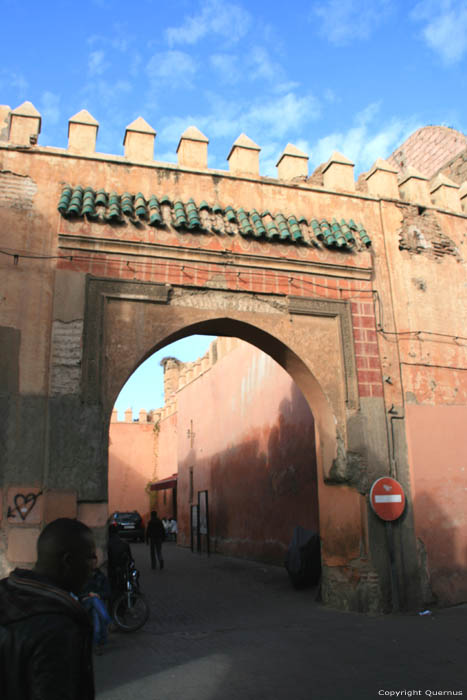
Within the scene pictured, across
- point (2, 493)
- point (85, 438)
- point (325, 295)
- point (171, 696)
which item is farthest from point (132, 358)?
point (171, 696)

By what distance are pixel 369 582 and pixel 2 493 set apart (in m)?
4.56

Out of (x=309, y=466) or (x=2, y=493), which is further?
(x=309, y=466)

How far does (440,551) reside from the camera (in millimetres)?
7992

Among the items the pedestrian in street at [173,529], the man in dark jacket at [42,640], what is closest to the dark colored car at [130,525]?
the pedestrian in street at [173,529]

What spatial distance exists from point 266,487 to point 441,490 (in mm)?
6298

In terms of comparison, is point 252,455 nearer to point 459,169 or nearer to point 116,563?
point 459,169

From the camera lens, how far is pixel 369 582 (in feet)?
24.5

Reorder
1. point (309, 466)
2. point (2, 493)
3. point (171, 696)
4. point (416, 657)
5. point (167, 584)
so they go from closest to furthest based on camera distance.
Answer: point (171, 696), point (416, 657), point (2, 493), point (167, 584), point (309, 466)

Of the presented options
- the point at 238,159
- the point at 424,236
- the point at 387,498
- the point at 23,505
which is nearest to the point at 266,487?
the point at 387,498

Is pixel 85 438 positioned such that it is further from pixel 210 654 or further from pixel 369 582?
pixel 369 582

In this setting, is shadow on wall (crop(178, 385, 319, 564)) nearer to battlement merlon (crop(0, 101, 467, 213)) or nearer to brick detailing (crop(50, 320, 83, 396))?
battlement merlon (crop(0, 101, 467, 213))

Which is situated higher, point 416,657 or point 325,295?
point 325,295

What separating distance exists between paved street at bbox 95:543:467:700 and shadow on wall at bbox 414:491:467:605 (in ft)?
0.81

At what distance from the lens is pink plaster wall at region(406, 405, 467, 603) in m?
7.93
